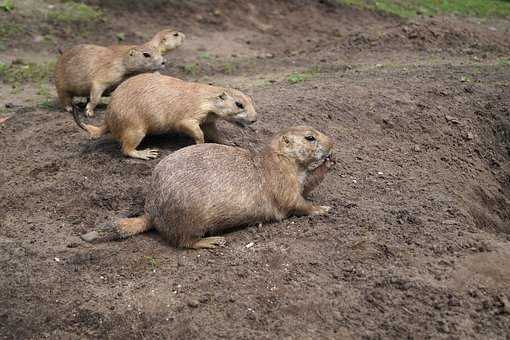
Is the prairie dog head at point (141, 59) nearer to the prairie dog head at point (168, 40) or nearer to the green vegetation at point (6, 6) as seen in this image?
the prairie dog head at point (168, 40)

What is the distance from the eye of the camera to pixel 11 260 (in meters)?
4.62

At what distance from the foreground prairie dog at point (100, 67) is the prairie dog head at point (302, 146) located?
3372 millimetres

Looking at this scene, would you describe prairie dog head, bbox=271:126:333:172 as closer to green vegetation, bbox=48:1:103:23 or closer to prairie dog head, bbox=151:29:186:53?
prairie dog head, bbox=151:29:186:53

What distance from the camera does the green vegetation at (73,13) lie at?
12.5m

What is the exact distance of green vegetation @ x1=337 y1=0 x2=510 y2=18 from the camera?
49.9 ft

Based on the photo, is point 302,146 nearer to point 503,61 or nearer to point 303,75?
point 303,75

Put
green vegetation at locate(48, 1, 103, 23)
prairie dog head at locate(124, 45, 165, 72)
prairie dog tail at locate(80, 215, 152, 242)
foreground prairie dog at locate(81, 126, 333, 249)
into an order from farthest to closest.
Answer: green vegetation at locate(48, 1, 103, 23), prairie dog head at locate(124, 45, 165, 72), prairie dog tail at locate(80, 215, 152, 242), foreground prairie dog at locate(81, 126, 333, 249)

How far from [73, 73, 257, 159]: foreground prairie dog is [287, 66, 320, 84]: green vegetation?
2.95 metres

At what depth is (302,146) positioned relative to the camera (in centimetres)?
518

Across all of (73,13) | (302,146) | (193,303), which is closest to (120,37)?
(73,13)

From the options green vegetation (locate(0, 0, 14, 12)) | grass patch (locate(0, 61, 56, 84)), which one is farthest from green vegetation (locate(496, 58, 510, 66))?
green vegetation (locate(0, 0, 14, 12))

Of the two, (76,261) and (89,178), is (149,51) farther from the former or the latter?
(76,261)

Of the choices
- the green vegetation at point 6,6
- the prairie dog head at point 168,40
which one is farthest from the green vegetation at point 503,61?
the green vegetation at point 6,6

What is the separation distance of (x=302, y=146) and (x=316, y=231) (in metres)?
0.80
